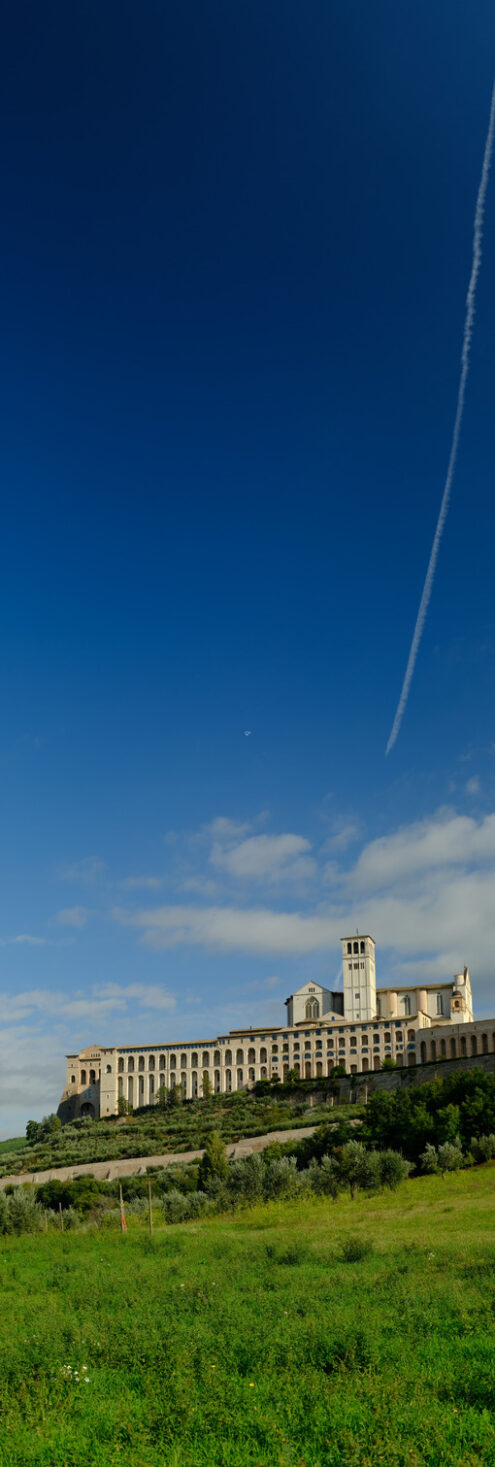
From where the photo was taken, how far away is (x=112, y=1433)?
39.4 feet

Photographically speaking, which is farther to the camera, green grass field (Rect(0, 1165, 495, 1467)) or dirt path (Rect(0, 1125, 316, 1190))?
dirt path (Rect(0, 1125, 316, 1190))

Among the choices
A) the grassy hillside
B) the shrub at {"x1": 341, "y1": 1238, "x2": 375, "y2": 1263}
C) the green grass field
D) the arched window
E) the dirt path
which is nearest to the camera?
the green grass field

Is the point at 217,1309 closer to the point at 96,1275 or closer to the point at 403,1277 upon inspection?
the point at 403,1277

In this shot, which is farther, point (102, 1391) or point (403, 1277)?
point (403, 1277)

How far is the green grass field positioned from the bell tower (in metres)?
101

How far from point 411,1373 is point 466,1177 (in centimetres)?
3053

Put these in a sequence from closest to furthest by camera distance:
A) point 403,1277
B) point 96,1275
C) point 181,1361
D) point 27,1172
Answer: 1. point 181,1361
2. point 403,1277
3. point 96,1275
4. point 27,1172

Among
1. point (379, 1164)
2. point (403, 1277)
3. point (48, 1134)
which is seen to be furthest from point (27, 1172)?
point (403, 1277)

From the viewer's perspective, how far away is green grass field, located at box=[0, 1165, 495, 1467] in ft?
37.2

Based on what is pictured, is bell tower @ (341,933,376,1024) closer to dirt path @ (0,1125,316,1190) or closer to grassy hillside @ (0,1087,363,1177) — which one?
grassy hillside @ (0,1087,363,1177)

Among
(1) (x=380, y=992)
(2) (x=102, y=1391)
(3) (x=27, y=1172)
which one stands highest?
(1) (x=380, y=992)

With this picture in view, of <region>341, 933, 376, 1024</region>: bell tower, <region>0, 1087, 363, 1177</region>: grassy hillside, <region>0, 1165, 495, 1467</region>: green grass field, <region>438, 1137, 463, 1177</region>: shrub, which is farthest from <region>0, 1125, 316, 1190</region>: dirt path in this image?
<region>341, 933, 376, 1024</region>: bell tower

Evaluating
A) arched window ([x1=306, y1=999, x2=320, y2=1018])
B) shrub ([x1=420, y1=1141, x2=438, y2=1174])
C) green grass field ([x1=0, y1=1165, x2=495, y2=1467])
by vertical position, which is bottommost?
shrub ([x1=420, y1=1141, x2=438, y2=1174])

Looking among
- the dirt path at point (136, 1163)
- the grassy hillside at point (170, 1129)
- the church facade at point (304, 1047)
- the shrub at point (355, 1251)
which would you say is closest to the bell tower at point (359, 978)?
the church facade at point (304, 1047)
